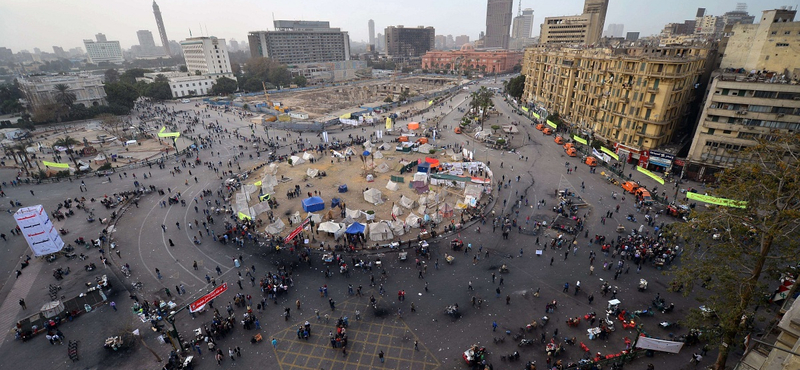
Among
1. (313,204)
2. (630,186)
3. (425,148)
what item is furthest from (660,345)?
(425,148)

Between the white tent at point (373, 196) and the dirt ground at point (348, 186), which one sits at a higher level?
the white tent at point (373, 196)

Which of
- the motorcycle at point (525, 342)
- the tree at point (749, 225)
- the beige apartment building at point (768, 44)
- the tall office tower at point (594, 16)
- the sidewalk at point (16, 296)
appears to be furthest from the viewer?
the tall office tower at point (594, 16)

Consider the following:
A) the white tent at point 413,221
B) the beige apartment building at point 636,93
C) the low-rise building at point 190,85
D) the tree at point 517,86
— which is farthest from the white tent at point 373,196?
the low-rise building at point 190,85

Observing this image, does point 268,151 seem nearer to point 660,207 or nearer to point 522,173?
point 522,173

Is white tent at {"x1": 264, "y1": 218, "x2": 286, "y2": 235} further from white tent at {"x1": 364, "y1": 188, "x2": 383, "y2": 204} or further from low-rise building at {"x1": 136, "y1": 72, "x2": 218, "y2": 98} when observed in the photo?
low-rise building at {"x1": 136, "y1": 72, "x2": 218, "y2": 98}

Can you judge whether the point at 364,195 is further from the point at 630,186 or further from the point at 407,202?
the point at 630,186

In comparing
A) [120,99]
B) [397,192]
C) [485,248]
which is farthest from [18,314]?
[120,99]

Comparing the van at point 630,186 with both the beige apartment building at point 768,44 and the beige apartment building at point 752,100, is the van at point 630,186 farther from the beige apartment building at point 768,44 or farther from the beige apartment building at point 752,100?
the beige apartment building at point 768,44
